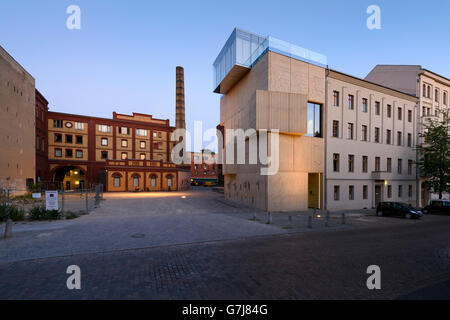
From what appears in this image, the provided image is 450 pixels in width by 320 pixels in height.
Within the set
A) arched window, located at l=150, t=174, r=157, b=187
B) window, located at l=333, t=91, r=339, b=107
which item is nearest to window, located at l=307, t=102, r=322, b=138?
window, located at l=333, t=91, r=339, b=107

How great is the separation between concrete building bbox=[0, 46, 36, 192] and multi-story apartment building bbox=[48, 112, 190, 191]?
11.8m

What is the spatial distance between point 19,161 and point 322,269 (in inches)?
1373

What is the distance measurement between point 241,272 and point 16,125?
3348 cm

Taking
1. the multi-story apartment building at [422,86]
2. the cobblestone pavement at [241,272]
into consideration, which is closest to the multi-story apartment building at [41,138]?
the cobblestone pavement at [241,272]

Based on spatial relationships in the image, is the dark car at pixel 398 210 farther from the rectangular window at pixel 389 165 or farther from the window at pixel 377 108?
the window at pixel 377 108

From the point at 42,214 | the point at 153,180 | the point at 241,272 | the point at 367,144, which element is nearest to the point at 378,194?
the point at 367,144

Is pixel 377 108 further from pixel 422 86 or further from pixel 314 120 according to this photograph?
pixel 314 120

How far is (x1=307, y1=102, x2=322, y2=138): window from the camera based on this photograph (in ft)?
70.5

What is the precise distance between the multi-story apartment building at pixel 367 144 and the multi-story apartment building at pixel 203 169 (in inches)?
2121

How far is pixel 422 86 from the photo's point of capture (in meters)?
28.4

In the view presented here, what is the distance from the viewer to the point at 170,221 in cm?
1405

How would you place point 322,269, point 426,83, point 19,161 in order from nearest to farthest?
1. point 322,269
2. point 19,161
3. point 426,83
